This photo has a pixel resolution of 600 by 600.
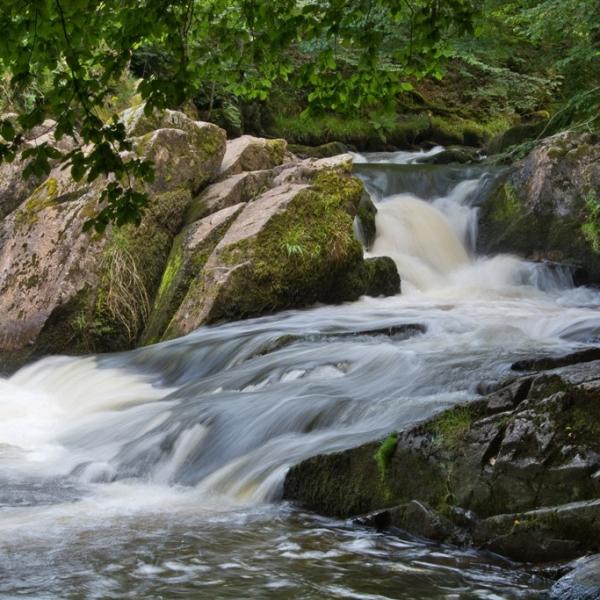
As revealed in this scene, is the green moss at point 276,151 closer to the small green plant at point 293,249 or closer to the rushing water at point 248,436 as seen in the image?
the rushing water at point 248,436

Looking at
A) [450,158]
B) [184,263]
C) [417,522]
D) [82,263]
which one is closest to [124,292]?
[82,263]

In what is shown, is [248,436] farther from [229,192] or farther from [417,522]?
[229,192]

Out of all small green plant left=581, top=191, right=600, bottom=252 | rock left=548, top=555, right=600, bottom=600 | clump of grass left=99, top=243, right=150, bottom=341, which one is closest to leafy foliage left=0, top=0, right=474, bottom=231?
rock left=548, top=555, right=600, bottom=600

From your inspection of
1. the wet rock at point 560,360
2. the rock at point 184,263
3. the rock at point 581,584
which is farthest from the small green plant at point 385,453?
the rock at point 184,263

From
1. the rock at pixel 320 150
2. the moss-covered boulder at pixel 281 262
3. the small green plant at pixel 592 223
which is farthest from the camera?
the rock at pixel 320 150

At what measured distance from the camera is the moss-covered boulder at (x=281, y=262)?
346 inches

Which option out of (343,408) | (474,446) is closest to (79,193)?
(343,408)

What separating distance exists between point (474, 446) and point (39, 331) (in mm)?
6349

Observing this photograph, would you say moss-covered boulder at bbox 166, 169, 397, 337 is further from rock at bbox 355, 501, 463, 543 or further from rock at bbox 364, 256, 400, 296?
rock at bbox 355, 501, 463, 543

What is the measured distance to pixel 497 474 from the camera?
3955mm

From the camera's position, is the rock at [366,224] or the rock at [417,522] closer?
the rock at [417,522]

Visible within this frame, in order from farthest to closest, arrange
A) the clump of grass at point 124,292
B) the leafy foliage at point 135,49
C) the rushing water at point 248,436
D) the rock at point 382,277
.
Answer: the rock at point 382,277, the clump of grass at point 124,292, the rushing water at point 248,436, the leafy foliage at point 135,49

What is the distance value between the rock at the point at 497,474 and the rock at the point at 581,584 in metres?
0.34

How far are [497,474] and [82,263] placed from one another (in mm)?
6586
